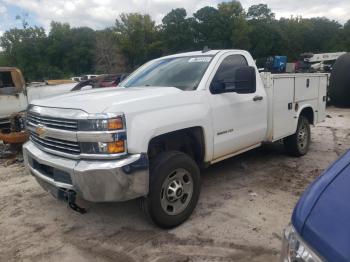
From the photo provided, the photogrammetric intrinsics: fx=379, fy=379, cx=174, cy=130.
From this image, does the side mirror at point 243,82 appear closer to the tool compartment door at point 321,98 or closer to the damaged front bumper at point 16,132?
the tool compartment door at point 321,98

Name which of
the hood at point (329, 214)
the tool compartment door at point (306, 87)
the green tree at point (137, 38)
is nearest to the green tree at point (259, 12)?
the green tree at point (137, 38)

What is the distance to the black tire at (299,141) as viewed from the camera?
646 cm

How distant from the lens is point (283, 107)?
18.9ft

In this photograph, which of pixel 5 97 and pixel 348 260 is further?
pixel 5 97

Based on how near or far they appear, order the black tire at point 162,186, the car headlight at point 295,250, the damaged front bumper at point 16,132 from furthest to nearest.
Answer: the damaged front bumper at point 16,132 → the black tire at point 162,186 → the car headlight at point 295,250

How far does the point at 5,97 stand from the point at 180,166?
768cm

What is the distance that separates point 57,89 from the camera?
1107cm

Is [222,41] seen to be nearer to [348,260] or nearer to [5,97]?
[5,97]

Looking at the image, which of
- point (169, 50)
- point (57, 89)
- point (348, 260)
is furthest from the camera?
point (169, 50)

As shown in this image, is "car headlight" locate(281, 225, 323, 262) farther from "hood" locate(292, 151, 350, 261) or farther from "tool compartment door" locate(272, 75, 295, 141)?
"tool compartment door" locate(272, 75, 295, 141)

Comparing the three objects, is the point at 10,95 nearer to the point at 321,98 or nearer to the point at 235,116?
the point at 235,116

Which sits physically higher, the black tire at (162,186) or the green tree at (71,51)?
the green tree at (71,51)

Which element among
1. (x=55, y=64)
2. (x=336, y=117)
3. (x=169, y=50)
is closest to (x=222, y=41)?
(x=169, y=50)

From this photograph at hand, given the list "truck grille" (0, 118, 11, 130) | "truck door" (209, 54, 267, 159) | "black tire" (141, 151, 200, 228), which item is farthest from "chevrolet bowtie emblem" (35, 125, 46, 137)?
"truck grille" (0, 118, 11, 130)
